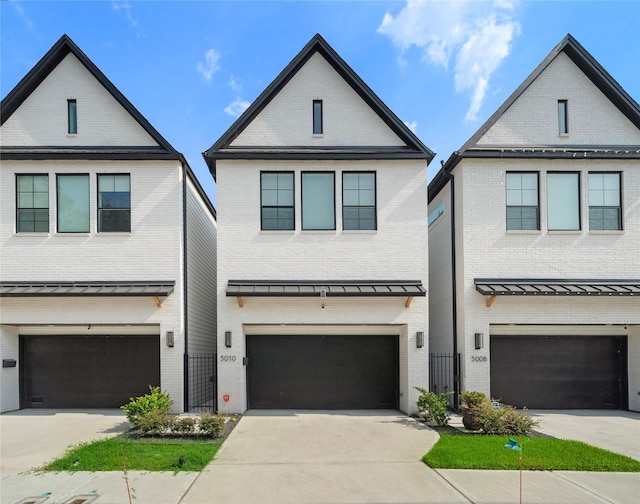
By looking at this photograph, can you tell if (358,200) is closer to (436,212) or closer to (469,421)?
(436,212)

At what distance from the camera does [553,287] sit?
12.2m

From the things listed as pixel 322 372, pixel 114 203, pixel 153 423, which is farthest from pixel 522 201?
pixel 114 203

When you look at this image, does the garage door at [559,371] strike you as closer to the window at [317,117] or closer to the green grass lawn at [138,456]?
the window at [317,117]

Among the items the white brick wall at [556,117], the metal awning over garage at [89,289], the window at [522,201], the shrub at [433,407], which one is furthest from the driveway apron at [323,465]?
the white brick wall at [556,117]

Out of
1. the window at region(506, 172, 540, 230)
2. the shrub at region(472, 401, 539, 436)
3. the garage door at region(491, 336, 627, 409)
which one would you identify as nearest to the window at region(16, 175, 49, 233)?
the shrub at region(472, 401, 539, 436)

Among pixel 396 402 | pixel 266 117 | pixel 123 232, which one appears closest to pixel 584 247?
pixel 396 402

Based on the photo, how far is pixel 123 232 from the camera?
1274 cm

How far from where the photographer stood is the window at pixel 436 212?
48.9ft

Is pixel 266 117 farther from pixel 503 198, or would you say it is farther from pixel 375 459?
pixel 375 459

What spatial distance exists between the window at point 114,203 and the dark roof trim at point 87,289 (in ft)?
5.54

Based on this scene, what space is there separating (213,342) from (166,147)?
757cm

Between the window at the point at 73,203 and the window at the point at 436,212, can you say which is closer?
the window at the point at 73,203

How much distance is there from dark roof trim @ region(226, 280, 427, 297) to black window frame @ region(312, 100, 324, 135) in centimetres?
465

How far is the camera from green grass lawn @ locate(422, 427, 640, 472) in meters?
7.78
